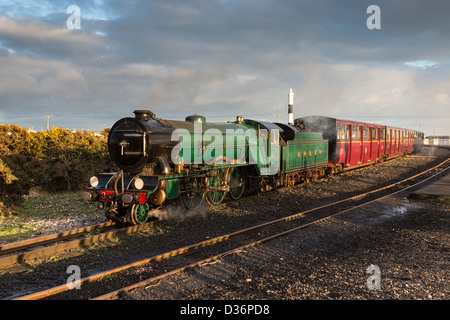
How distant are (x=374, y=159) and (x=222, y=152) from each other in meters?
19.4

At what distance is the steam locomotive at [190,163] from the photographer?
342 inches

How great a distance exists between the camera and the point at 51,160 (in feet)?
53.0

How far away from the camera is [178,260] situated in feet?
21.3

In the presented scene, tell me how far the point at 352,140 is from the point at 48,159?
59.0 ft

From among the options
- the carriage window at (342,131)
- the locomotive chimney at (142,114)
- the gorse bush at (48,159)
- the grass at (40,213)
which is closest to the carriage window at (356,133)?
the carriage window at (342,131)

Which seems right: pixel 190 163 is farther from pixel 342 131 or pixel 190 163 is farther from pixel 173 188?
pixel 342 131

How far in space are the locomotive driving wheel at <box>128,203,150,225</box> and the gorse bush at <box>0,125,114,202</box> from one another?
5924 mm

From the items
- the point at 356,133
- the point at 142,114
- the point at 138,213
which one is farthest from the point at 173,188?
the point at 356,133

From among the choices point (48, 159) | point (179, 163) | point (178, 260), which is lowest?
point (178, 260)

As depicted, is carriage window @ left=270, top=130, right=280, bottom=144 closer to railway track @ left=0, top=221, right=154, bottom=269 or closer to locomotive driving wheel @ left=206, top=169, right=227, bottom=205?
locomotive driving wheel @ left=206, top=169, right=227, bottom=205

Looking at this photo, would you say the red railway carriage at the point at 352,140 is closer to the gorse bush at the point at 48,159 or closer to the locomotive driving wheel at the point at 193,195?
the locomotive driving wheel at the point at 193,195

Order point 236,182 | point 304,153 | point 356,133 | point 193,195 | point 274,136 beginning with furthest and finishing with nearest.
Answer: point 356,133 < point 304,153 < point 274,136 < point 236,182 < point 193,195
